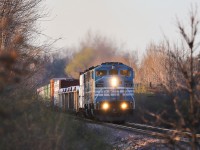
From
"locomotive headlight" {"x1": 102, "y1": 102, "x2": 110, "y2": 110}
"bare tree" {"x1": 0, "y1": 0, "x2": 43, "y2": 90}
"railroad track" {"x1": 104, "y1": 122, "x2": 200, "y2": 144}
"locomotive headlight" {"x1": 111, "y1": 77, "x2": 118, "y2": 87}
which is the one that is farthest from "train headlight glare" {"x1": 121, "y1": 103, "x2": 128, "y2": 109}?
"bare tree" {"x1": 0, "y1": 0, "x2": 43, "y2": 90}

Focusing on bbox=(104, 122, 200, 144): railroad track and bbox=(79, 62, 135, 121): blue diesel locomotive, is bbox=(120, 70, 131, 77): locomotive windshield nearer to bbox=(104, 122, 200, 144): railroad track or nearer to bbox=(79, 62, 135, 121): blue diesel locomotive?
bbox=(79, 62, 135, 121): blue diesel locomotive

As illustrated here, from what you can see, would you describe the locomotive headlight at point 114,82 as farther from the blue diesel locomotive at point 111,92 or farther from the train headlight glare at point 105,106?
the train headlight glare at point 105,106

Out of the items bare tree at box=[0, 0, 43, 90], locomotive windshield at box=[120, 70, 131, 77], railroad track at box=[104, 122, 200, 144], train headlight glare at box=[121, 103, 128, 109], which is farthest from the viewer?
locomotive windshield at box=[120, 70, 131, 77]

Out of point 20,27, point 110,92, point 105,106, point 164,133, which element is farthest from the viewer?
point 110,92

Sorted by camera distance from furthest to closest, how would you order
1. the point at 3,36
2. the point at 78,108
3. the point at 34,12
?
the point at 78,108
the point at 34,12
the point at 3,36

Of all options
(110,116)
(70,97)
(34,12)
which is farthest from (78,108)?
(34,12)

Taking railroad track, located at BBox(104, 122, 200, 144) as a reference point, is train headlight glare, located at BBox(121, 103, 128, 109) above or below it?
above

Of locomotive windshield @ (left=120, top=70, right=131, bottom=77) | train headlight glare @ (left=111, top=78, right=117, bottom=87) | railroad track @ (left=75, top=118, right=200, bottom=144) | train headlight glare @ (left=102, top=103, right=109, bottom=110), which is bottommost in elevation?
railroad track @ (left=75, top=118, right=200, bottom=144)

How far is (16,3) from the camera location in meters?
19.2

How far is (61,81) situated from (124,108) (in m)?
13.3

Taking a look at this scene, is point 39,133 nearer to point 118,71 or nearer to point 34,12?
point 34,12

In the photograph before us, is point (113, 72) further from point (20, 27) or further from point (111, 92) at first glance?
point (20, 27)

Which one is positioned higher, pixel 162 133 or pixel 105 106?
pixel 105 106

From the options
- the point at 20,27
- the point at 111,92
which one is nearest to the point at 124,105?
the point at 111,92
